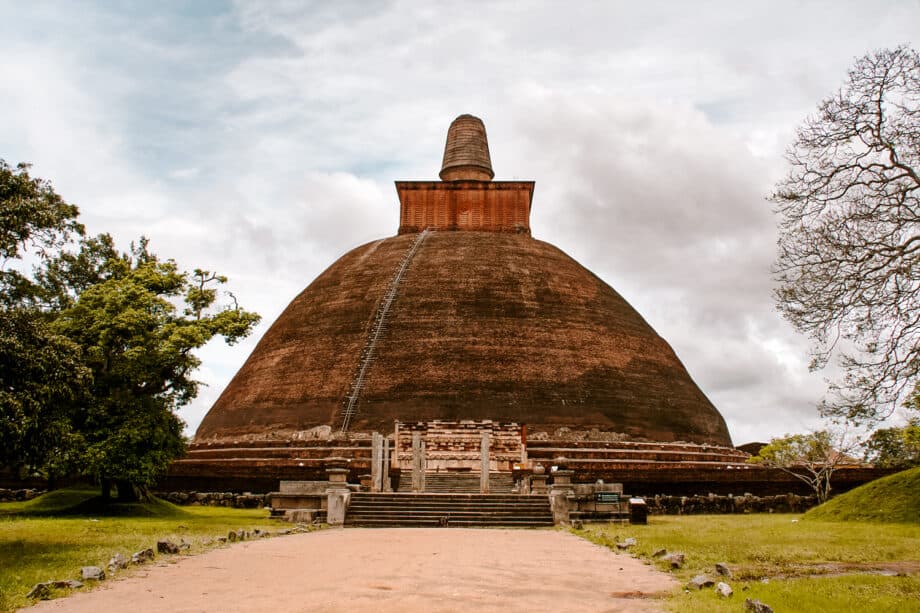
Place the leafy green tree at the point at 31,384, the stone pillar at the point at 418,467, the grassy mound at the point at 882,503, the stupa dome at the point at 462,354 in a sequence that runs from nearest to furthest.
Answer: the leafy green tree at the point at 31,384
the grassy mound at the point at 882,503
the stone pillar at the point at 418,467
the stupa dome at the point at 462,354

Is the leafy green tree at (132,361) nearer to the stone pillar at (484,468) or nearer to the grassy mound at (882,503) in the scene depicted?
the stone pillar at (484,468)

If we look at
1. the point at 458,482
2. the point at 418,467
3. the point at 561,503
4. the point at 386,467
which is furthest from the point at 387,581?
the point at 458,482

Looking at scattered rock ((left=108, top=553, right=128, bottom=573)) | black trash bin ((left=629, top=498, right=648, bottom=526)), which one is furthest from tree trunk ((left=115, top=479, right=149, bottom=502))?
scattered rock ((left=108, top=553, right=128, bottom=573))

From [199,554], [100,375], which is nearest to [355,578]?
[199,554]

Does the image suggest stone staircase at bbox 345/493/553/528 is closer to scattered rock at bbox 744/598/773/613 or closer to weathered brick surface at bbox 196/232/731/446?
weathered brick surface at bbox 196/232/731/446

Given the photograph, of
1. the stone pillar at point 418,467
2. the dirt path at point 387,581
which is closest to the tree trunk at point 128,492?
the stone pillar at point 418,467

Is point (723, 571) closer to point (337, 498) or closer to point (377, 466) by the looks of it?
point (337, 498)

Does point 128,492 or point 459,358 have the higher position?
point 459,358

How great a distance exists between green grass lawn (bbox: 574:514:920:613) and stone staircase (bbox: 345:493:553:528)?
148cm

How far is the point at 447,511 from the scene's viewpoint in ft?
54.0

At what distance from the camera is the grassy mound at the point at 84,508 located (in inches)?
715

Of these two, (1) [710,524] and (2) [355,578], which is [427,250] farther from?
(2) [355,578]

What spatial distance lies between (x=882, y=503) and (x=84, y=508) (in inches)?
656

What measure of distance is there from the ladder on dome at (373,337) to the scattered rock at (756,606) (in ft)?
65.2
